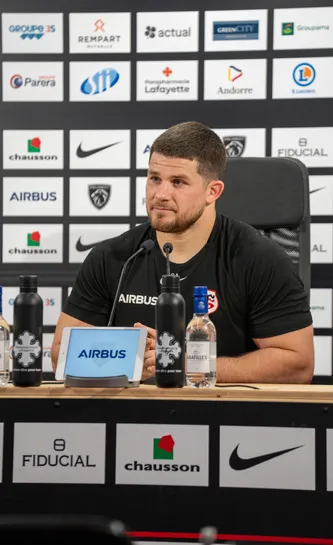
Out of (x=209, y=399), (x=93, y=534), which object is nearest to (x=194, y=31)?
(x=209, y=399)

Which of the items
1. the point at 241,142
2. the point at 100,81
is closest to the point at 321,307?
the point at 241,142

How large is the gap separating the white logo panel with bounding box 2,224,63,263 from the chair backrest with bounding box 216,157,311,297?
1.39 metres

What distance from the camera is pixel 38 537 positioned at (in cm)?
52

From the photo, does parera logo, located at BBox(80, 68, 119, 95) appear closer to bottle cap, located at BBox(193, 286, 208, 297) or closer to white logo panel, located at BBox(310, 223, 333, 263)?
white logo panel, located at BBox(310, 223, 333, 263)

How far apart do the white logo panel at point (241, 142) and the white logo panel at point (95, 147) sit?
50 cm

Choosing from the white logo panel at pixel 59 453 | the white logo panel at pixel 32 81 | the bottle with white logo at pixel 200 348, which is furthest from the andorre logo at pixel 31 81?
the white logo panel at pixel 59 453

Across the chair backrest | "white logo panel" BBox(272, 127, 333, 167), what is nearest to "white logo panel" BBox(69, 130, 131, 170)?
"white logo panel" BBox(272, 127, 333, 167)

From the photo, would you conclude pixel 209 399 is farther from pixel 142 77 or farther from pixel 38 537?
pixel 142 77

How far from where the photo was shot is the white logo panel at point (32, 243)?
3.73m

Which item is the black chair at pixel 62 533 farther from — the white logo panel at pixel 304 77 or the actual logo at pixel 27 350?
the white logo panel at pixel 304 77

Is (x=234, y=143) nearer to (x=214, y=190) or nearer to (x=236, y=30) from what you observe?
(x=236, y=30)

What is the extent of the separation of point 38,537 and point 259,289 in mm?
1729

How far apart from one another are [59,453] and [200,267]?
924 millimetres

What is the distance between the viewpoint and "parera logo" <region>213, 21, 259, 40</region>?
365 cm
